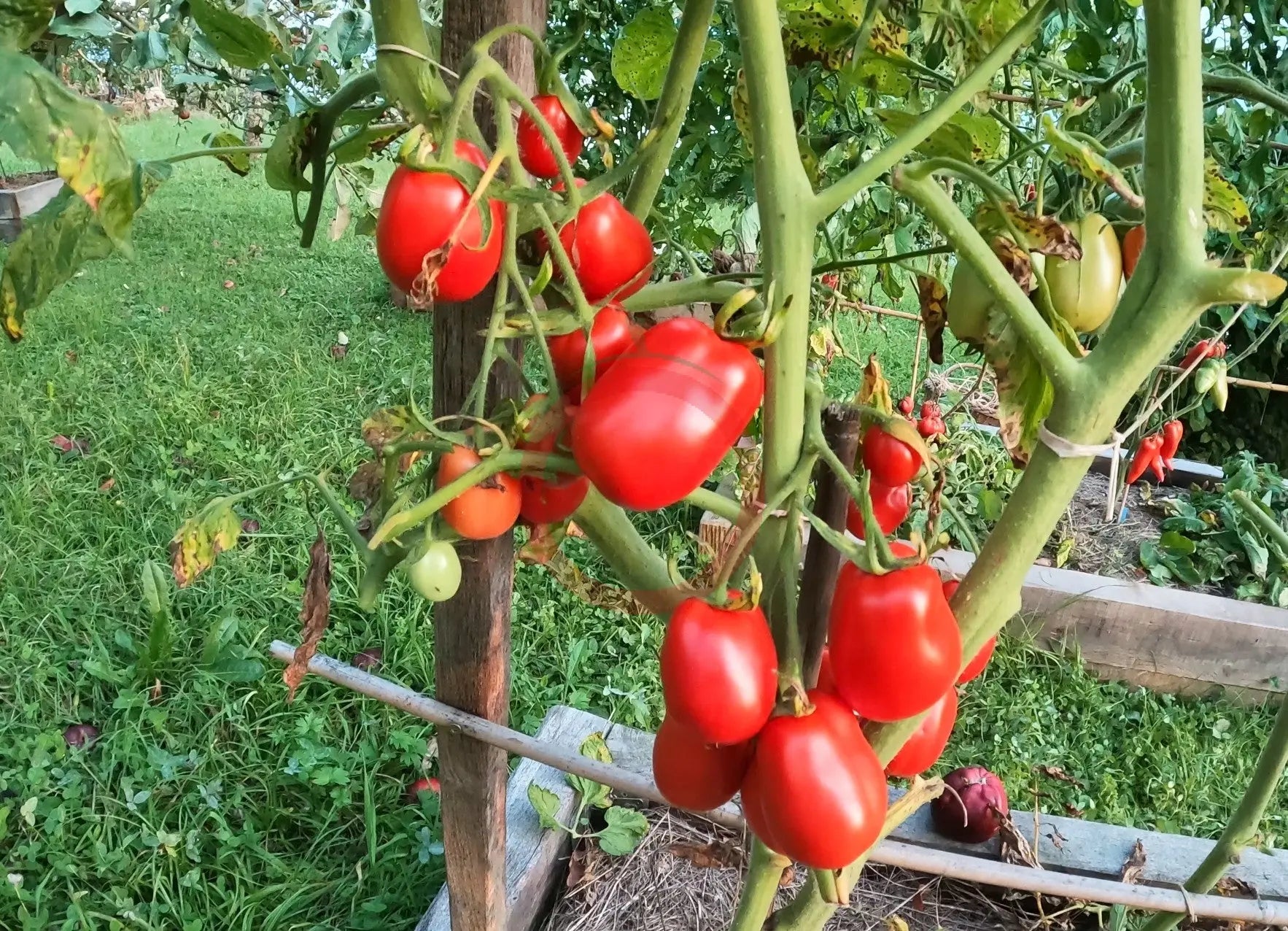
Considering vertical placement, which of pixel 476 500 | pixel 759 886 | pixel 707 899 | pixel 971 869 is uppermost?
pixel 476 500

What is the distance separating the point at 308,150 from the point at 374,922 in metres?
1.29

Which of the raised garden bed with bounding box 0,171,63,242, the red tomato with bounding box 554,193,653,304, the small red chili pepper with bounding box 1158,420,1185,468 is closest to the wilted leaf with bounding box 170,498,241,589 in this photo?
the red tomato with bounding box 554,193,653,304

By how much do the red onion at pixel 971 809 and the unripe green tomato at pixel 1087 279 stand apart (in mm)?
994

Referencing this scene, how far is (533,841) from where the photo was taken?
4.59 feet

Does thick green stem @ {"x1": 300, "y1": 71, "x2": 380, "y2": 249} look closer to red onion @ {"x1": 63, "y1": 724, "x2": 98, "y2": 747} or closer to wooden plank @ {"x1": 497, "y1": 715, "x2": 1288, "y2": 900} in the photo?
wooden plank @ {"x1": 497, "y1": 715, "x2": 1288, "y2": 900}

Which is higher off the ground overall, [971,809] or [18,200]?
[971,809]

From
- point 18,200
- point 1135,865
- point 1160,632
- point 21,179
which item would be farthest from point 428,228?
point 21,179

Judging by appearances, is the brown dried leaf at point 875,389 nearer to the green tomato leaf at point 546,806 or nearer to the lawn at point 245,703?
the green tomato leaf at point 546,806

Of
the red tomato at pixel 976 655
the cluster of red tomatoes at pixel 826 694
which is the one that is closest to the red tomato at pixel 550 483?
the cluster of red tomatoes at pixel 826 694

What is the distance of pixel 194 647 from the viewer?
2002 millimetres

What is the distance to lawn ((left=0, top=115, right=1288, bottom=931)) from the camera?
1551 millimetres

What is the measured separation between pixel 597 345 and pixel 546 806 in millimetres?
1042

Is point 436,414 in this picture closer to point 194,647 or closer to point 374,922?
point 374,922

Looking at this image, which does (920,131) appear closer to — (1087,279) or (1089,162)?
(1089,162)
